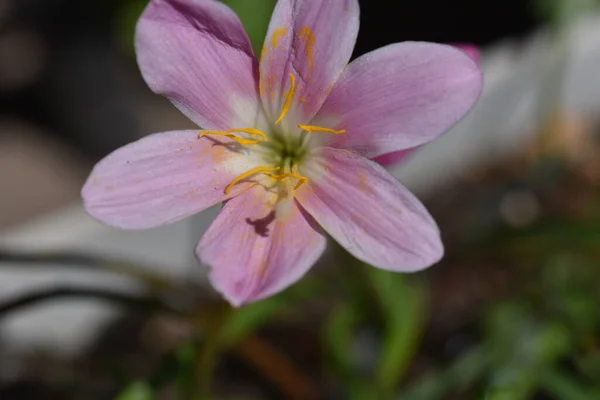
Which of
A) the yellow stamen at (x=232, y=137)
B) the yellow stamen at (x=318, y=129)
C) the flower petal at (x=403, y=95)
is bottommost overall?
the yellow stamen at (x=232, y=137)

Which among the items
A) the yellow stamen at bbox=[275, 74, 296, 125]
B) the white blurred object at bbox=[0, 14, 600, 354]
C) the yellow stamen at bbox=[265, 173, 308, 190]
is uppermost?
the yellow stamen at bbox=[275, 74, 296, 125]

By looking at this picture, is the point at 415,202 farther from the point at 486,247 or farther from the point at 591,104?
the point at 591,104

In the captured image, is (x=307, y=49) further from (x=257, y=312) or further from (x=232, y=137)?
(x=257, y=312)

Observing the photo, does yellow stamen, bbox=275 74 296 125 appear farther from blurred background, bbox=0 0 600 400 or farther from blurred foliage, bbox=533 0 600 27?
blurred foliage, bbox=533 0 600 27

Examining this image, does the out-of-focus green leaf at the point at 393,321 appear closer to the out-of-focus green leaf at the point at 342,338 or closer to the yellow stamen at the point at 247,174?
the out-of-focus green leaf at the point at 342,338

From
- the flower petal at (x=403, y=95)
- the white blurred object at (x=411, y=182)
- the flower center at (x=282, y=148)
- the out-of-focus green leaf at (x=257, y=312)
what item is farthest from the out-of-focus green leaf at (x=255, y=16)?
the flower petal at (x=403, y=95)

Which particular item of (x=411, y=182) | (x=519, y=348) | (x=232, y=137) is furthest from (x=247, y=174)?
(x=411, y=182)

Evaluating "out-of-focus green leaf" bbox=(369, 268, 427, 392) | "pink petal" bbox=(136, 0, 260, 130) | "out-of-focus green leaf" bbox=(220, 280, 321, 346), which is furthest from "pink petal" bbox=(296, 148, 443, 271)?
"out-of-focus green leaf" bbox=(369, 268, 427, 392)
